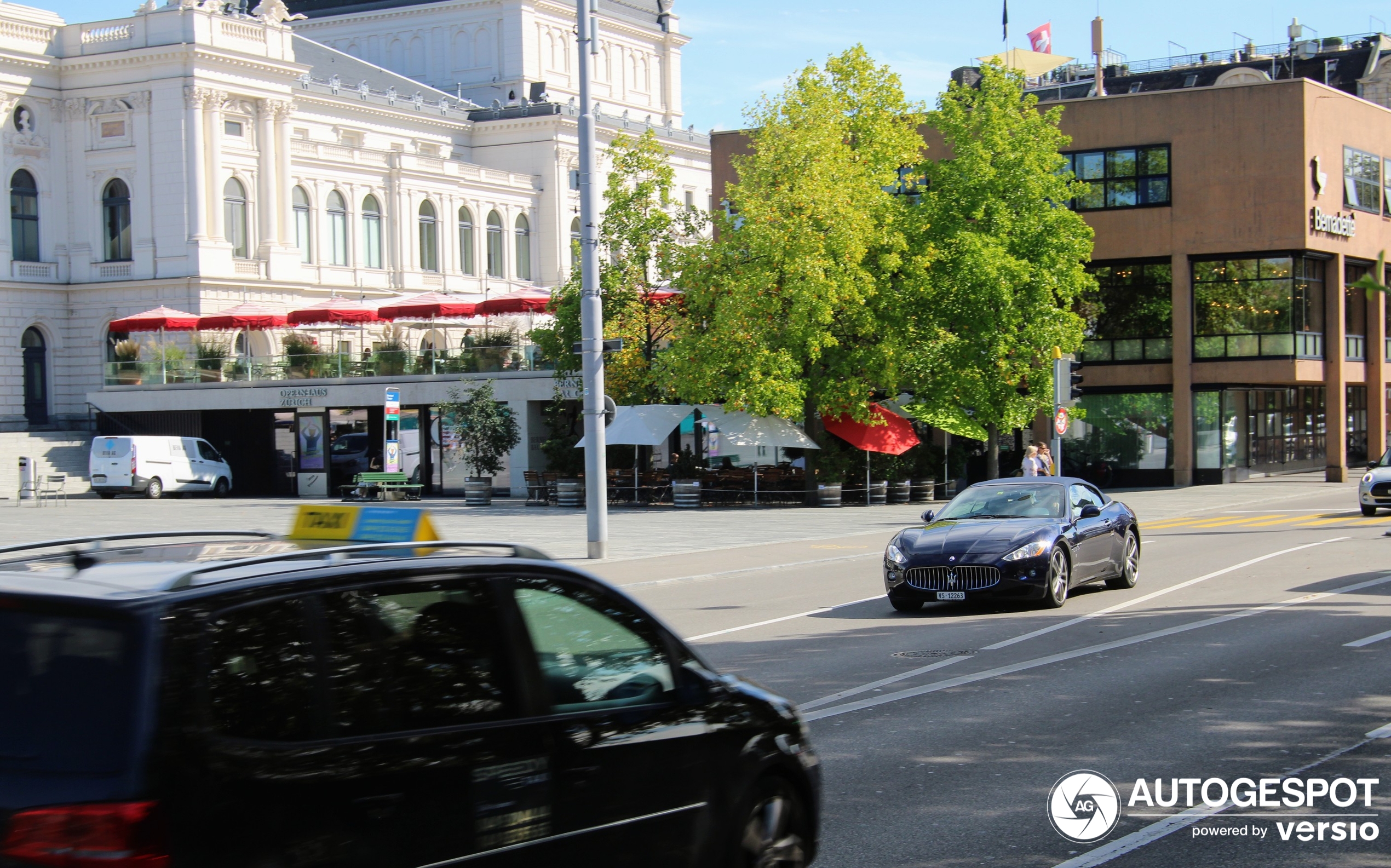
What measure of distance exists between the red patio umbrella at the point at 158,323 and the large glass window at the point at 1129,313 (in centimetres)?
3440

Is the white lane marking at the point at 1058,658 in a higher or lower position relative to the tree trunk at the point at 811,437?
lower

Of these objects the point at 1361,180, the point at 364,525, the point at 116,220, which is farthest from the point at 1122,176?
the point at 116,220

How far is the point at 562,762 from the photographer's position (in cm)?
449

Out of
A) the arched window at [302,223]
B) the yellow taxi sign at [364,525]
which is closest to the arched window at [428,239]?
the arched window at [302,223]

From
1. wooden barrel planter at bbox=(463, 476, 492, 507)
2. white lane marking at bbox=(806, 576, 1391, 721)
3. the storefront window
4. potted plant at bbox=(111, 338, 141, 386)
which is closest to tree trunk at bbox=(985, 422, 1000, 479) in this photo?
the storefront window

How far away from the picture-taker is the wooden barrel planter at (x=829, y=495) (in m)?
36.2

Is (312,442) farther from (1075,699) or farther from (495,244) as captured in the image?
(1075,699)

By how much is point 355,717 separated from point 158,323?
186 feet

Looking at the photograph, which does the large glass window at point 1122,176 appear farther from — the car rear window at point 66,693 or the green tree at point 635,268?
the car rear window at point 66,693

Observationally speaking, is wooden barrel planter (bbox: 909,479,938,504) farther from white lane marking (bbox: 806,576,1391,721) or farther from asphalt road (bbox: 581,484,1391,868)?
white lane marking (bbox: 806,576,1391,721)

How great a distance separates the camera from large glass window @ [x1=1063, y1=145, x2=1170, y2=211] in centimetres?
4416

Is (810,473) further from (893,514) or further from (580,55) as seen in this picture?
(580,55)

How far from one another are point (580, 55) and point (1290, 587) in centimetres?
1427

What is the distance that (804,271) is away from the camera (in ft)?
114
